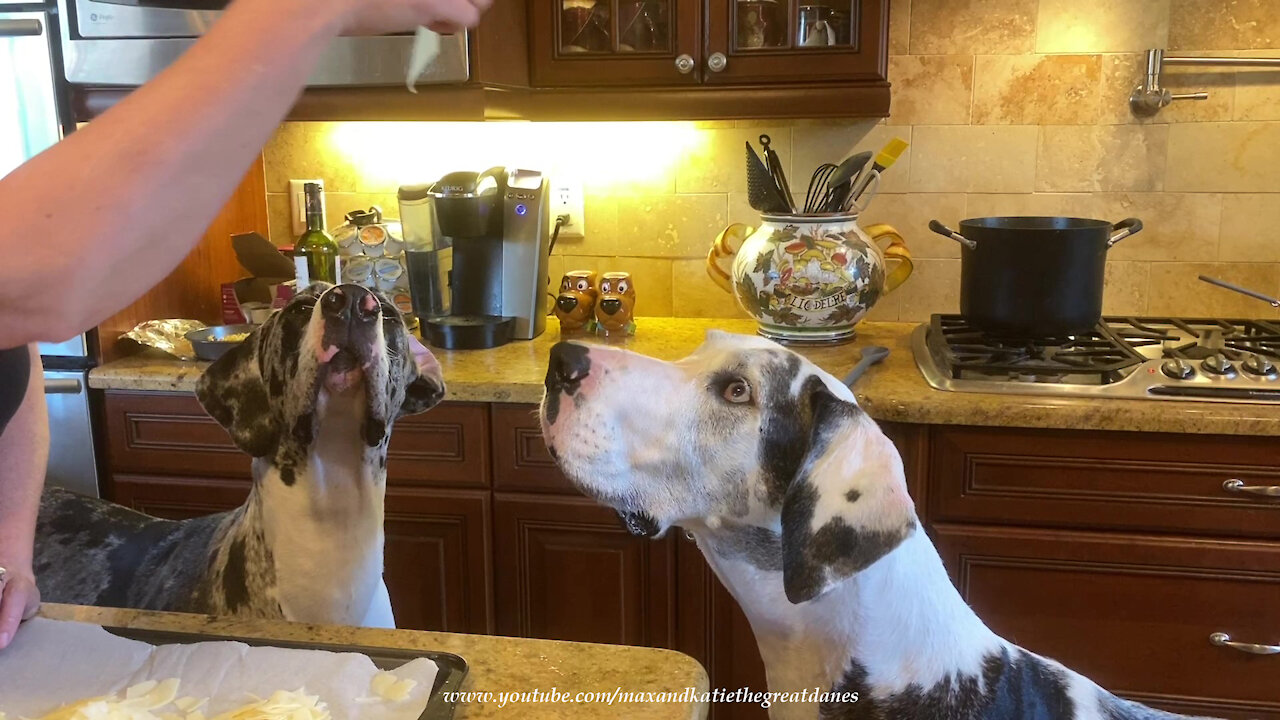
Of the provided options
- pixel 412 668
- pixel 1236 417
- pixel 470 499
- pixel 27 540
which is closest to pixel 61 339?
pixel 412 668

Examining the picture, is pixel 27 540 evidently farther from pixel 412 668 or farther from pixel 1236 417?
pixel 1236 417

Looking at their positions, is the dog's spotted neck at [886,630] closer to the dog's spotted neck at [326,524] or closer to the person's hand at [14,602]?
the dog's spotted neck at [326,524]

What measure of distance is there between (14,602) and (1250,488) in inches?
78.0

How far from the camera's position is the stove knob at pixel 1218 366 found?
202 centimetres

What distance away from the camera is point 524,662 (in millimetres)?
976

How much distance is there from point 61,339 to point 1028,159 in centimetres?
239

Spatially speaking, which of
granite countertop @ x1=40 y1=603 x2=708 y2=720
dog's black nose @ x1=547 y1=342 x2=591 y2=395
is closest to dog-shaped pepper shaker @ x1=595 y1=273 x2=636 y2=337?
dog's black nose @ x1=547 y1=342 x2=591 y2=395

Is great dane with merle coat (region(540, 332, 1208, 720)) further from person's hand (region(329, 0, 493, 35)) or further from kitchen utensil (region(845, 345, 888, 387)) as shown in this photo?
kitchen utensil (region(845, 345, 888, 387))

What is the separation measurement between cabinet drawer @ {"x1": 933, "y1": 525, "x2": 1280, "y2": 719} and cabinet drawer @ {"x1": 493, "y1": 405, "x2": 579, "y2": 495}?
82 cm

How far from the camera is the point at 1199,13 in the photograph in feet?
7.98

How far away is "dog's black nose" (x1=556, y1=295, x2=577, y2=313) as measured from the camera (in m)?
2.54

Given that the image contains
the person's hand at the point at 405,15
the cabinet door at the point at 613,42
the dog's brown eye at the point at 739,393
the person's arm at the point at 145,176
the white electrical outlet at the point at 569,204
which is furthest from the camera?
the white electrical outlet at the point at 569,204

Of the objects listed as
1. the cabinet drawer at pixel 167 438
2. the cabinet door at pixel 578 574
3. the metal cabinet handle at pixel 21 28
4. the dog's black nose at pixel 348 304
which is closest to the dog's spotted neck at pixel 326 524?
the dog's black nose at pixel 348 304

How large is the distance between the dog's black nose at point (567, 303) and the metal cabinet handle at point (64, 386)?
112 cm
